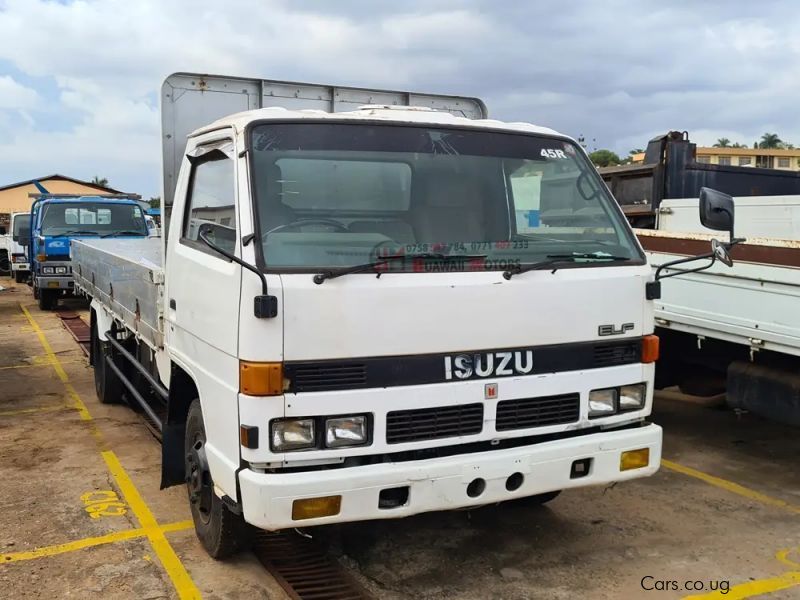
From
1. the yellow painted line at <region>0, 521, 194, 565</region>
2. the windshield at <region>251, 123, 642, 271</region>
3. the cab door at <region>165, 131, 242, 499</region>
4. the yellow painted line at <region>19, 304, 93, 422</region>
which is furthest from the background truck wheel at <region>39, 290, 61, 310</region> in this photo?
the windshield at <region>251, 123, 642, 271</region>

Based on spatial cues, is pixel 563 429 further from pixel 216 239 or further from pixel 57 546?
pixel 57 546

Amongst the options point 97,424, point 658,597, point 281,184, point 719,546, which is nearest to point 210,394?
point 281,184

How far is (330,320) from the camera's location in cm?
322

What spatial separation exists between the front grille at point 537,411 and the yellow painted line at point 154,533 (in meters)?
1.72

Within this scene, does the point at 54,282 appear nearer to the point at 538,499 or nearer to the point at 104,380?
the point at 104,380

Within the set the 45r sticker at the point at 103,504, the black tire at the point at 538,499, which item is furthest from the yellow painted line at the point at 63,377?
the black tire at the point at 538,499

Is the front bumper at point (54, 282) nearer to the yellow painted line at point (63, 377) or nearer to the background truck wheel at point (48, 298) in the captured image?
the background truck wheel at point (48, 298)

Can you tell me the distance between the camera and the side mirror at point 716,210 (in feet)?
12.4

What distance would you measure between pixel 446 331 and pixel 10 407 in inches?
234

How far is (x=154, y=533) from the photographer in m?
4.58

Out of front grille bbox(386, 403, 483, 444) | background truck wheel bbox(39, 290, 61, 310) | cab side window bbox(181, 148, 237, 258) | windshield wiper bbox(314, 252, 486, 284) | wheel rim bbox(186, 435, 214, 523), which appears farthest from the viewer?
background truck wheel bbox(39, 290, 61, 310)

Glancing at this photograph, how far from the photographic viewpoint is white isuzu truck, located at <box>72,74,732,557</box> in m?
3.22

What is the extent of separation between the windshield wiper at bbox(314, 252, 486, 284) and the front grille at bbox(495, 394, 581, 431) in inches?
26.9

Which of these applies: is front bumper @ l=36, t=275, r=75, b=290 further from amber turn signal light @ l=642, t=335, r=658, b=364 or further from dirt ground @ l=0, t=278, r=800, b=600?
amber turn signal light @ l=642, t=335, r=658, b=364
